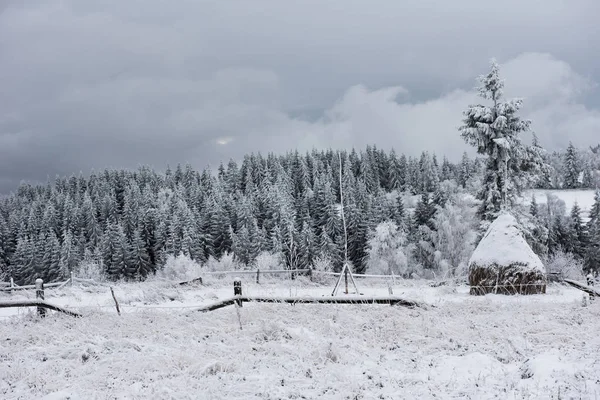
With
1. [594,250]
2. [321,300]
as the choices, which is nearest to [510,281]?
[321,300]

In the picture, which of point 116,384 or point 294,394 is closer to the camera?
point 294,394

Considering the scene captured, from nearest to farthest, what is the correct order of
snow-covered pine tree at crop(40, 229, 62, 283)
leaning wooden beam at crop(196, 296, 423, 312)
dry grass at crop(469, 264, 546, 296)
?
leaning wooden beam at crop(196, 296, 423, 312) < dry grass at crop(469, 264, 546, 296) < snow-covered pine tree at crop(40, 229, 62, 283)

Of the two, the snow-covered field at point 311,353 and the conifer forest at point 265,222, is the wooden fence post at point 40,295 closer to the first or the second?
the snow-covered field at point 311,353

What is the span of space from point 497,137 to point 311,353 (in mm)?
20371

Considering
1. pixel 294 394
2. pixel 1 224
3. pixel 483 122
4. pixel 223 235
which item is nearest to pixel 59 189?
pixel 1 224

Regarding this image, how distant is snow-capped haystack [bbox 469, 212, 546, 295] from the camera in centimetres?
1508

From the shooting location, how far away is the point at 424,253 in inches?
2076

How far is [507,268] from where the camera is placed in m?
15.2

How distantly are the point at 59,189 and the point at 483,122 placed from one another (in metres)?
159

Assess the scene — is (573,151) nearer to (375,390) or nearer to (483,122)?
(483,122)

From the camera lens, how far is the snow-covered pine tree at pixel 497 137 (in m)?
23.5

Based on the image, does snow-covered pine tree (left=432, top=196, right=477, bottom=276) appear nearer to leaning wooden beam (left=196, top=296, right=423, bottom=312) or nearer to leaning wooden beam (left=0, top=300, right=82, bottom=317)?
leaning wooden beam (left=196, top=296, right=423, bottom=312)

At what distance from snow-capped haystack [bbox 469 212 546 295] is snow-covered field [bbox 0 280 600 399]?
403 cm

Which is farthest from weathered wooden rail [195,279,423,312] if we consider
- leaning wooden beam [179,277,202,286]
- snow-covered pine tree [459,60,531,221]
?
snow-covered pine tree [459,60,531,221]
